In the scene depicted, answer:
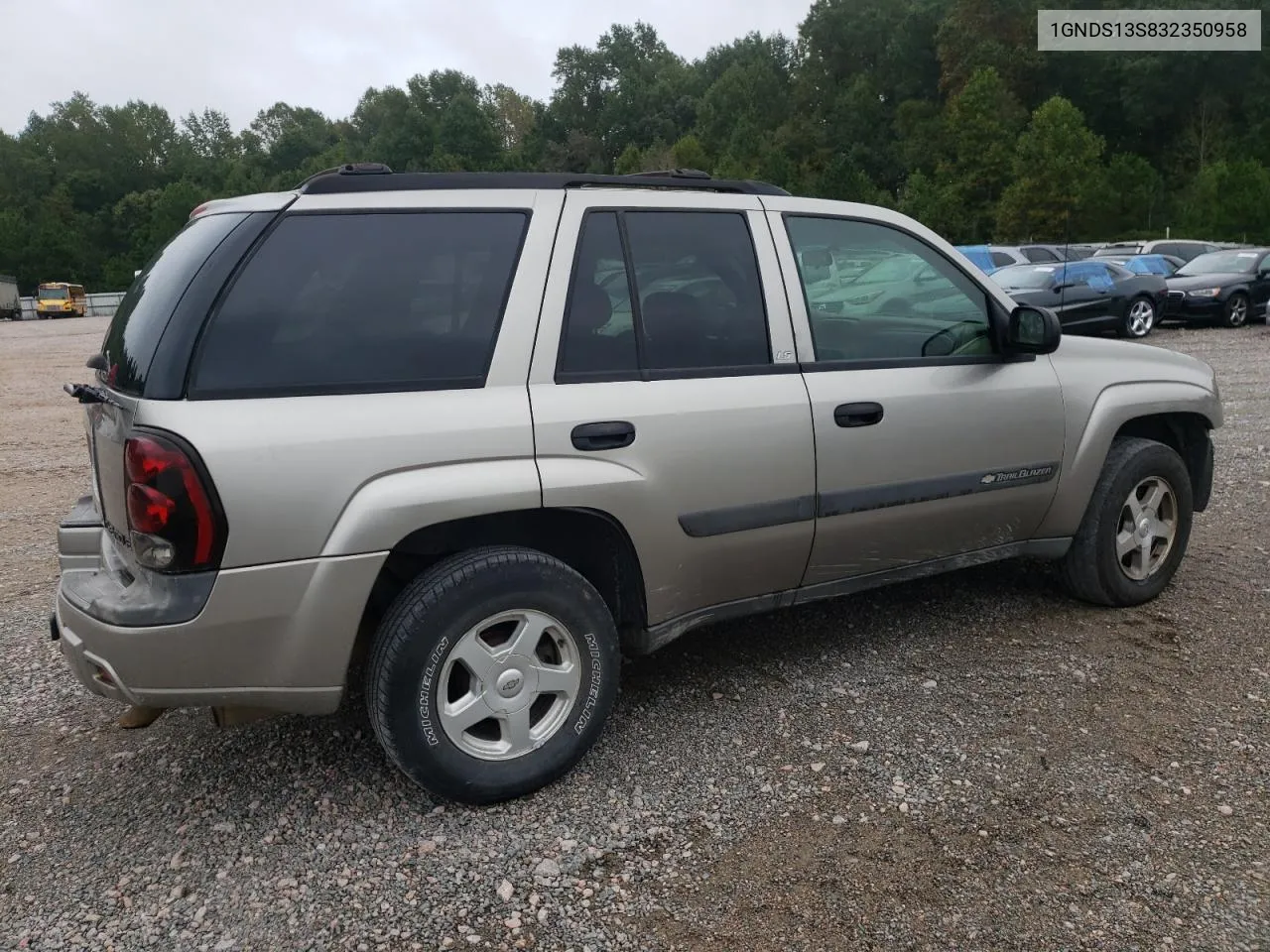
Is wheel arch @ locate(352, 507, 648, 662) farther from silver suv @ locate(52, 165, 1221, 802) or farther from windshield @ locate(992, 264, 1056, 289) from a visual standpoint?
windshield @ locate(992, 264, 1056, 289)

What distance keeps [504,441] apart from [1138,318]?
1693cm

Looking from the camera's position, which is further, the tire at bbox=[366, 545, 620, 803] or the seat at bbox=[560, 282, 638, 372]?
the seat at bbox=[560, 282, 638, 372]

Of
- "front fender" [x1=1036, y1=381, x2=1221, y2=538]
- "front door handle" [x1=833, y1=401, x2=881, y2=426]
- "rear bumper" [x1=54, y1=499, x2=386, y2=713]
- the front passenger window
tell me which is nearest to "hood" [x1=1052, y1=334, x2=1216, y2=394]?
"front fender" [x1=1036, y1=381, x2=1221, y2=538]

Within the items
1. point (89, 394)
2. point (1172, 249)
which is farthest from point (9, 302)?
point (89, 394)

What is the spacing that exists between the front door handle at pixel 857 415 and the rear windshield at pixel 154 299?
6.47 feet

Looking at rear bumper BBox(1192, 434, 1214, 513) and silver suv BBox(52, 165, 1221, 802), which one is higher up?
silver suv BBox(52, 165, 1221, 802)

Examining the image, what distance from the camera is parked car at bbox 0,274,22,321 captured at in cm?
5119

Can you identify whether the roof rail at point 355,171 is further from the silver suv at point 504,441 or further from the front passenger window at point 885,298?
the front passenger window at point 885,298

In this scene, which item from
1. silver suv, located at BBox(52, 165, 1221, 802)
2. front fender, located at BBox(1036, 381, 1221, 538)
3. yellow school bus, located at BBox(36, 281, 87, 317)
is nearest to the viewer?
silver suv, located at BBox(52, 165, 1221, 802)

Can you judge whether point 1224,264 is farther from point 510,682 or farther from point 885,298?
point 510,682

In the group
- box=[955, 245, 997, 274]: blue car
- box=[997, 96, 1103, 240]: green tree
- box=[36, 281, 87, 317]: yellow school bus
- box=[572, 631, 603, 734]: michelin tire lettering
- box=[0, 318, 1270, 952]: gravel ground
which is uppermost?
box=[997, 96, 1103, 240]: green tree

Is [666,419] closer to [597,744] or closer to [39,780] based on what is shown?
[597,744]

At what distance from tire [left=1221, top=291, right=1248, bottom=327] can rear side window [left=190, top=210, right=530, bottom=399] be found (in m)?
19.3

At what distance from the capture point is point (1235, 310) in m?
18.8
